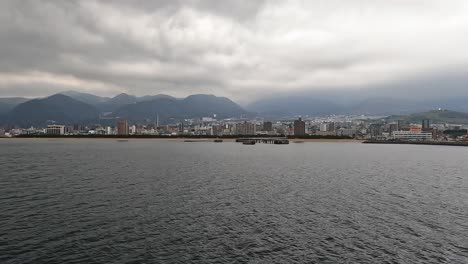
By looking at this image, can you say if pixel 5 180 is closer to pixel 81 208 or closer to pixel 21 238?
pixel 81 208

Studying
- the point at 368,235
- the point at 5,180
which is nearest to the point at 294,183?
the point at 368,235

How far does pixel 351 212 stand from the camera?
39.4 metres

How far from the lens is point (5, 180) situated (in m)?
56.8

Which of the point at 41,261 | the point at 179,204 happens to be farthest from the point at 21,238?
the point at 179,204

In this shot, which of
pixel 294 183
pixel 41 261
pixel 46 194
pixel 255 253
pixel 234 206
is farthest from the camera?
pixel 294 183

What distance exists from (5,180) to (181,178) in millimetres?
28689

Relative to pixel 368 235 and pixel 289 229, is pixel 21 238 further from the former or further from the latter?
pixel 368 235

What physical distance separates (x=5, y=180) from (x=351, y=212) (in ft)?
176

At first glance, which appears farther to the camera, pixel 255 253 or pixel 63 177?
pixel 63 177

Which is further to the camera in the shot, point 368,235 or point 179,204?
point 179,204

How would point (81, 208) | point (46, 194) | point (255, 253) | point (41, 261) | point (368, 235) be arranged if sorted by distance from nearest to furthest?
point (41, 261), point (255, 253), point (368, 235), point (81, 208), point (46, 194)

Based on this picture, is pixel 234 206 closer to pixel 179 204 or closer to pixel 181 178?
pixel 179 204

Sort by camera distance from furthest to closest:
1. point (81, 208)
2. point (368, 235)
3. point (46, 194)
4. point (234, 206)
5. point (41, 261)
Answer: point (46, 194) → point (234, 206) → point (81, 208) → point (368, 235) → point (41, 261)

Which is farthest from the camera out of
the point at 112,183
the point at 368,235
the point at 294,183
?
the point at 294,183
